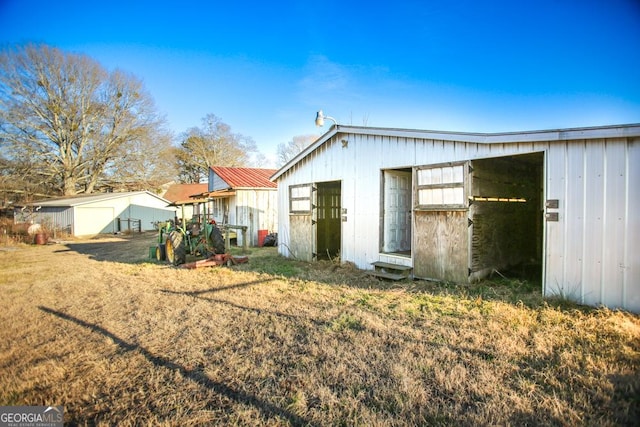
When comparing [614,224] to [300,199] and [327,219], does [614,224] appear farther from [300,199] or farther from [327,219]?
[300,199]

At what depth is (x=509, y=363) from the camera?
3068 mm

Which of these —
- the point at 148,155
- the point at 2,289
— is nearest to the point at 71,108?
the point at 148,155

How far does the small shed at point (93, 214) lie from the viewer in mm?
20203

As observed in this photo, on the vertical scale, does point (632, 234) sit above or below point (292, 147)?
below

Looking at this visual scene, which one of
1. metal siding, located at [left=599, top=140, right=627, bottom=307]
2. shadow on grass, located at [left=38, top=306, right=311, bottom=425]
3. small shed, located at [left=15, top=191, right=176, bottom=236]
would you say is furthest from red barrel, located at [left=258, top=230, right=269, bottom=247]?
metal siding, located at [left=599, top=140, right=627, bottom=307]

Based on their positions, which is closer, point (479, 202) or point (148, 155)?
point (479, 202)

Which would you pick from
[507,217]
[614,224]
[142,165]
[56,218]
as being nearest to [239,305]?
[614,224]

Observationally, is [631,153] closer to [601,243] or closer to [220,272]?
[601,243]

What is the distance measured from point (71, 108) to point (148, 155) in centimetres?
628

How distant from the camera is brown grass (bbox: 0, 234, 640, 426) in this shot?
245cm

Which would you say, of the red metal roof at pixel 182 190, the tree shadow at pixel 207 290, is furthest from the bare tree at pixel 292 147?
the tree shadow at pixel 207 290

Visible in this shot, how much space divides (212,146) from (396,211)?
31.8 m

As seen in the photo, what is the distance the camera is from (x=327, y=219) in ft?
32.6

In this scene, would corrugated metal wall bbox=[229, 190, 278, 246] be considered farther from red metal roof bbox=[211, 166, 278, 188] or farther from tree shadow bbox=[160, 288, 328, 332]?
tree shadow bbox=[160, 288, 328, 332]
